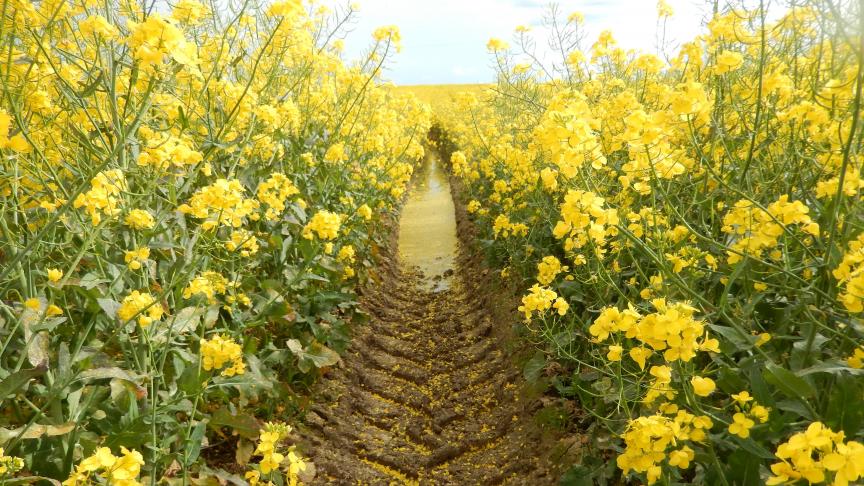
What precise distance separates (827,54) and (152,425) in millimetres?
2842

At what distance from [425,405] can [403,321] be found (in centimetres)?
160

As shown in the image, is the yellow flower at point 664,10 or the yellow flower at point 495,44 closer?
the yellow flower at point 664,10

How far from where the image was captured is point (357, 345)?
15.4ft

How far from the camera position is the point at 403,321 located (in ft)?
18.7

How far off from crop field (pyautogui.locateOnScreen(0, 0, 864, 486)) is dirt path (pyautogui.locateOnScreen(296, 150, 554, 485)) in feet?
0.07

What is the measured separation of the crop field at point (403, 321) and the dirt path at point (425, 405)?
0.07ft

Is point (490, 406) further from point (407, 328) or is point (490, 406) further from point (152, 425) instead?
point (152, 425)

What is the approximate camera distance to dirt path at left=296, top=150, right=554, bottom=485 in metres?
3.42

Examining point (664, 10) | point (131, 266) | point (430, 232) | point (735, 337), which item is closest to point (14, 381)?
point (131, 266)

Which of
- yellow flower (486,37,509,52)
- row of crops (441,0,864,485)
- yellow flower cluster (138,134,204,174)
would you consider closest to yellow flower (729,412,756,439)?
row of crops (441,0,864,485)

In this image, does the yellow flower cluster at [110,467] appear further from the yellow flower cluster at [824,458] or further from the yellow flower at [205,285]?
the yellow flower cluster at [824,458]

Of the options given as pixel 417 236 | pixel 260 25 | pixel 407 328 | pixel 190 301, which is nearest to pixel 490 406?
pixel 407 328

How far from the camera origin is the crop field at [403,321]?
1.78 metres

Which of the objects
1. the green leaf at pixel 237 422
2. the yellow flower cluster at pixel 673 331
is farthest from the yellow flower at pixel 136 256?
the yellow flower cluster at pixel 673 331
